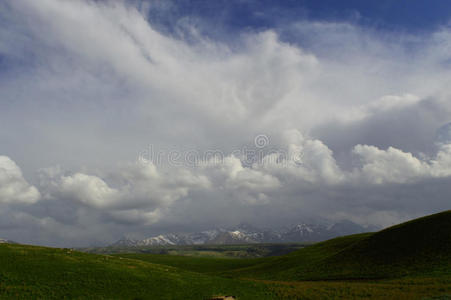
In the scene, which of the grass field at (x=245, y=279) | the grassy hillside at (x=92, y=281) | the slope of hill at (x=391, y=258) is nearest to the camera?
the grassy hillside at (x=92, y=281)

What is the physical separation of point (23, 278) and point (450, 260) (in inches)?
3019

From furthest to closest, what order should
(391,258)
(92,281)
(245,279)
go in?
(391,258) → (245,279) → (92,281)

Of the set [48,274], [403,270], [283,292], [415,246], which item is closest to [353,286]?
[283,292]

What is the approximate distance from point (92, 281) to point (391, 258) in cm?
6425

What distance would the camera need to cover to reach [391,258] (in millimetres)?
66375

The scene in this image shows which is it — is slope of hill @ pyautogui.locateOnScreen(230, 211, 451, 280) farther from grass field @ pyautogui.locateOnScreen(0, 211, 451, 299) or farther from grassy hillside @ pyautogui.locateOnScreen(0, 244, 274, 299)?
grassy hillside @ pyautogui.locateOnScreen(0, 244, 274, 299)

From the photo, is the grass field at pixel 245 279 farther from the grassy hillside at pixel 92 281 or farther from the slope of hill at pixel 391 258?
the slope of hill at pixel 391 258

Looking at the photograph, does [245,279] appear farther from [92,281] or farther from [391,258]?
[391,258]

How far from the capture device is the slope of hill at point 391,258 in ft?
195

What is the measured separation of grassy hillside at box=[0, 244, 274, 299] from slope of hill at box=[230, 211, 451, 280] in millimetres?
29478

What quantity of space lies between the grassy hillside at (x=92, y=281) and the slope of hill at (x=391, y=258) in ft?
→ 96.7

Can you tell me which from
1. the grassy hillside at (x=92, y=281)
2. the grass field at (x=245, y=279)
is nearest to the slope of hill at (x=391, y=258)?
the grass field at (x=245, y=279)

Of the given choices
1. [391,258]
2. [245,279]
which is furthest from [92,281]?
[391,258]

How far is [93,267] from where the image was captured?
47.4 meters
